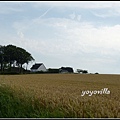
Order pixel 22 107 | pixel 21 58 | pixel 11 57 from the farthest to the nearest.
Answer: pixel 21 58 < pixel 11 57 < pixel 22 107

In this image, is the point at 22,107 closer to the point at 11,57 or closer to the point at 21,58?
the point at 11,57

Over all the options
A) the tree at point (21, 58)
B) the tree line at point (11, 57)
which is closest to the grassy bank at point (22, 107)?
the tree line at point (11, 57)

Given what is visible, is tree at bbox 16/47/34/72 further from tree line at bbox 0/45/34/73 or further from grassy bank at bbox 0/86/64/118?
grassy bank at bbox 0/86/64/118

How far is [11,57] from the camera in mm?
77500

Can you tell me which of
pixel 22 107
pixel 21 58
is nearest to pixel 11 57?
pixel 21 58

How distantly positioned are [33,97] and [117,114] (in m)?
2.87

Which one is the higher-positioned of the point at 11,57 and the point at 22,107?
the point at 11,57

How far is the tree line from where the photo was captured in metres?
77.6

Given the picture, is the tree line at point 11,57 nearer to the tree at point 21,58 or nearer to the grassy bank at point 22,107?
the tree at point 21,58

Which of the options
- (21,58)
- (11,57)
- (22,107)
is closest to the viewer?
(22,107)

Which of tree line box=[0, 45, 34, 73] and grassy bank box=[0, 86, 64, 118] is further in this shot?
tree line box=[0, 45, 34, 73]

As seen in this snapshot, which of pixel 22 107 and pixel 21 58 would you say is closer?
pixel 22 107

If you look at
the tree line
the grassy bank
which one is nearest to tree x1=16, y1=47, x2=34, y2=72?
the tree line

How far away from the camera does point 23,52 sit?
84625 mm
